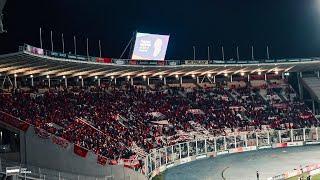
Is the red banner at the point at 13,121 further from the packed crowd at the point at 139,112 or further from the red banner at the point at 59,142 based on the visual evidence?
the packed crowd at the point at 139,112

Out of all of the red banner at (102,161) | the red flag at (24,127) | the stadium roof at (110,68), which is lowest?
the red banner at (102,161)

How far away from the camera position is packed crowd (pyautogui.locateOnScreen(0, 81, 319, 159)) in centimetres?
3666

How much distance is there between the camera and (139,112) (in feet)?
160

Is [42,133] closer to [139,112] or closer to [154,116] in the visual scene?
[139,112]

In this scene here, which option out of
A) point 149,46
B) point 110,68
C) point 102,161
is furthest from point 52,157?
point 149,46

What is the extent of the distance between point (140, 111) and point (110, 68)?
16.6ft

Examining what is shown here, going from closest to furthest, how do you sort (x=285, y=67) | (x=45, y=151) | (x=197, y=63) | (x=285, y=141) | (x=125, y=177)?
(x=125, y=177) < (x=45, y=151) < (x=285, y=141) < (x=197, y=63) < (x=285, y=67)

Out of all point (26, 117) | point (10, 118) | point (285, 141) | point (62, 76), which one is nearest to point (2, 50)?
Answer: point (62, 76)

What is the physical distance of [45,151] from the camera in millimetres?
30578

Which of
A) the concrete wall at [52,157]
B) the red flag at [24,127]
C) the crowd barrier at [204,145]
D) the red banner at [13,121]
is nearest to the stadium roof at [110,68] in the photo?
the red banner at [13,121]

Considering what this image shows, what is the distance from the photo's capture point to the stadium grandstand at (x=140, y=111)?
30672 mm

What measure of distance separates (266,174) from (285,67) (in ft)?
80.0

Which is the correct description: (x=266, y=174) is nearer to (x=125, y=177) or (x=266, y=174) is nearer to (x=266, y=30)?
(x=125, y=177)

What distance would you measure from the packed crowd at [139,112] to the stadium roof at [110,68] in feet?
5.81
